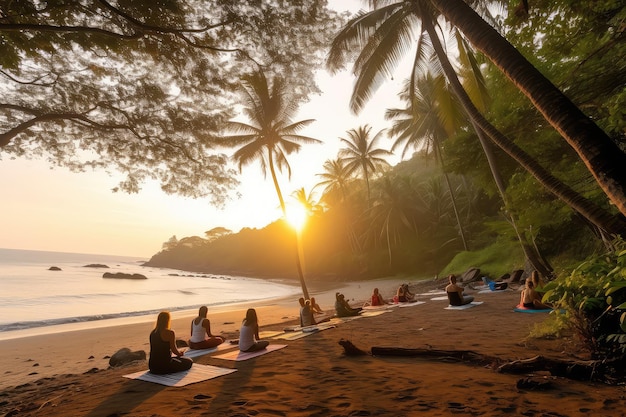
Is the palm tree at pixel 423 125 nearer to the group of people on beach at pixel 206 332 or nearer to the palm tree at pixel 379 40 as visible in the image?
the palm tree at pixel 379 40

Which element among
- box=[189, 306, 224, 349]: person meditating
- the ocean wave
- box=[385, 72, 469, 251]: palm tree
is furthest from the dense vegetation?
the ocean wave

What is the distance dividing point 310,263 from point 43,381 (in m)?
40.3

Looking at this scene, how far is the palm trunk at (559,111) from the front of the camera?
3.06m

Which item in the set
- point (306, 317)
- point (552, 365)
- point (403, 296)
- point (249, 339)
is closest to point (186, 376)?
point (249, 339)

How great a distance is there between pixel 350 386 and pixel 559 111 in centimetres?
402

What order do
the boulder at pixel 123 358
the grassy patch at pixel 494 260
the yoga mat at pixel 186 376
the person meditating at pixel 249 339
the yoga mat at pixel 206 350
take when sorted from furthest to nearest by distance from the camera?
the grassy patch at pixel 494 260
the boulder at pixel 123 358
the yoga mat at pixel 206 350
the person meditating at pixel 249 339
the yoga mat at pixel 186 376

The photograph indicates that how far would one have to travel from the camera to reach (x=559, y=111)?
11.2 ft

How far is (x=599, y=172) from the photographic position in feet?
10.3

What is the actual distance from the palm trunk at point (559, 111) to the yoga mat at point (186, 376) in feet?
18.3

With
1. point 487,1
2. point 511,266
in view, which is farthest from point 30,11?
point 511,266

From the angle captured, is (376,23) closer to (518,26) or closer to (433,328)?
(518,26)

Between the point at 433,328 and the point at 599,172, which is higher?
the point at 599,172

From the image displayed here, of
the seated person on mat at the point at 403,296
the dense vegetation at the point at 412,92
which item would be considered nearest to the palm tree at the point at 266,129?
the dense vegetation at the point at 412,92

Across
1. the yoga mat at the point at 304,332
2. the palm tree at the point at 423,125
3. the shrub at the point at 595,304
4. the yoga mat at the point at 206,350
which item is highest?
the palm tree at the point at 423,125
